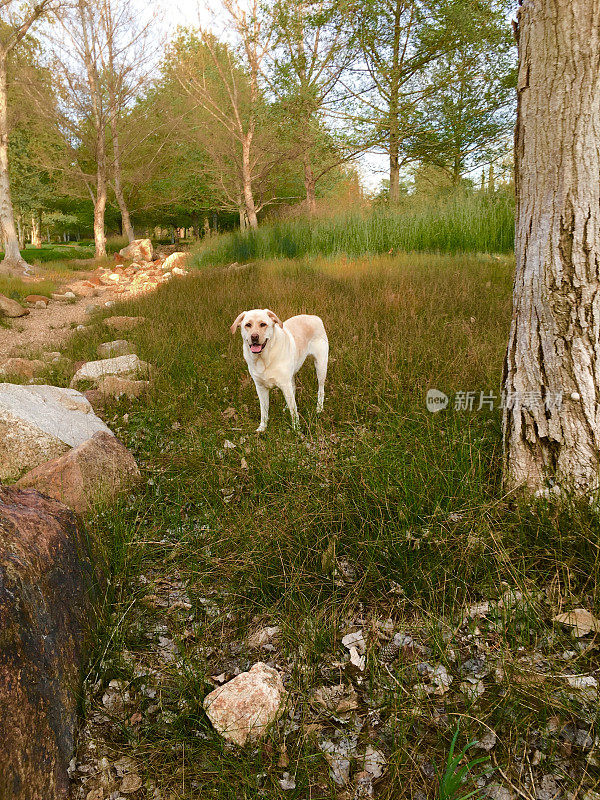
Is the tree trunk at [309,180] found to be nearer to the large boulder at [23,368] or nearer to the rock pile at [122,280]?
the rock pile at [122,280]

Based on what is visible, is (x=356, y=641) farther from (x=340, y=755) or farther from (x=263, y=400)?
(x=263, y=400)

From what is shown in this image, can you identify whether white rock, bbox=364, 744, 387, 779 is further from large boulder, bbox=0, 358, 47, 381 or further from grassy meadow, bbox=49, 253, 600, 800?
large boulder, bbox=0, 358, 47, 381

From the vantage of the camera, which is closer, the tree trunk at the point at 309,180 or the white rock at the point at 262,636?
the white rock at the point at 262,636

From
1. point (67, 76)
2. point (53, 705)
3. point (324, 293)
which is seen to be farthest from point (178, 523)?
point (67, 76)

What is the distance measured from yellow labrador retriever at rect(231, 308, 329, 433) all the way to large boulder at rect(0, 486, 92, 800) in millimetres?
2408

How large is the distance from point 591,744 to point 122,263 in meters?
23.9

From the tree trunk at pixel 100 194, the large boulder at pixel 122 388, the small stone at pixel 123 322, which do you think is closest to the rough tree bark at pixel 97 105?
the tree trunk at pixel 100 194

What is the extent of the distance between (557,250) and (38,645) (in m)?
3.00

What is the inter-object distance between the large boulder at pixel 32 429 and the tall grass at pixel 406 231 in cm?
936

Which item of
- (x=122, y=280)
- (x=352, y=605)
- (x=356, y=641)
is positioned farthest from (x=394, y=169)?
(x=356, y=641)

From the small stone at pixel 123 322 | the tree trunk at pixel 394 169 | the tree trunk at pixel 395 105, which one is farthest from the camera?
the tree trunk at pixel 394 169

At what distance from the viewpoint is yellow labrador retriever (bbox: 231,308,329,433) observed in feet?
13.7

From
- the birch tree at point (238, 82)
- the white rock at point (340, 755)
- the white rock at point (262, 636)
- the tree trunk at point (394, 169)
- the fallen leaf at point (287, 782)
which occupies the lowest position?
the fallen leaf at point (287, 782)

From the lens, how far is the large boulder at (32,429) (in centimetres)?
358
